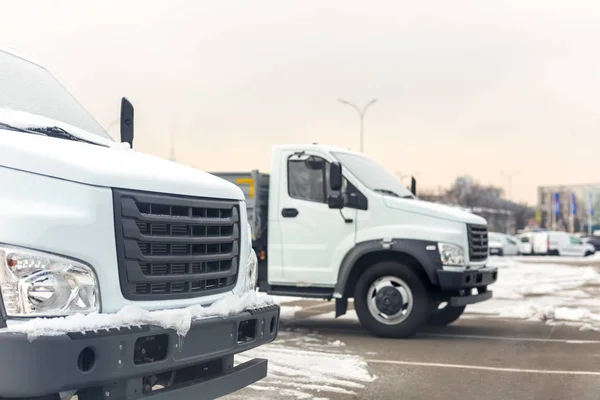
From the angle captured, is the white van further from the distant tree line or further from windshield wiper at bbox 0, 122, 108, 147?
the distant tree line

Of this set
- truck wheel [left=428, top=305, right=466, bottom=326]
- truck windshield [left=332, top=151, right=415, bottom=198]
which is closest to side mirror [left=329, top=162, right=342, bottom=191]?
truck windshield [left=332, top=151, right=415, bottom=198]

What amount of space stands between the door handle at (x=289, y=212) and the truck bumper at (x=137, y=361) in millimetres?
5365

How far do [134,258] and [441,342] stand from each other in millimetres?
6422

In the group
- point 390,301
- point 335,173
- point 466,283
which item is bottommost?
point 390,301

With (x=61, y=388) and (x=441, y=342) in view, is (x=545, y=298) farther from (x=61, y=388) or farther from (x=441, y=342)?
(x=61, y=388)

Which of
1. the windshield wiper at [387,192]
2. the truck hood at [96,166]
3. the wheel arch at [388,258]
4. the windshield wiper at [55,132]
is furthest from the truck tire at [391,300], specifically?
the windshield wiper at [55,132]

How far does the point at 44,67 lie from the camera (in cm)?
584

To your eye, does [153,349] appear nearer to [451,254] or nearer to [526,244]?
[451,254]

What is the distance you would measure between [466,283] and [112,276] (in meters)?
6.44

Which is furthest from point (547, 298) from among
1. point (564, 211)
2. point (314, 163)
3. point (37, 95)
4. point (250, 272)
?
point (564, 211)

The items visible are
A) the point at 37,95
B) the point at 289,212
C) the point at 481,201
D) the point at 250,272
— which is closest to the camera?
the point at 250,272

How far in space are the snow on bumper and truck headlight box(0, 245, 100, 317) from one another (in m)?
0.11

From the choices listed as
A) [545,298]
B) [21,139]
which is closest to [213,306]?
[21,139]

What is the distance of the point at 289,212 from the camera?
9.88m
